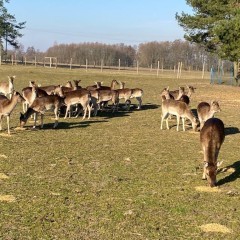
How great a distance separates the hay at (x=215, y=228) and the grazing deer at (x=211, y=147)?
75.9 inches

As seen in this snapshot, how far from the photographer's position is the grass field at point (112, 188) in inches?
235

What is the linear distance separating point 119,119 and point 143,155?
697cm

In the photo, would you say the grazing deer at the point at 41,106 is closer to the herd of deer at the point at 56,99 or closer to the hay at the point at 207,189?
the herd of deer at the point at 56,99

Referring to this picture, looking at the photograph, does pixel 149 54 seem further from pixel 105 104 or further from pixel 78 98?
pixel 78 98

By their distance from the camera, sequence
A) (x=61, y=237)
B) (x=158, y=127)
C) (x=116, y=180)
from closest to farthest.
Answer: (x=61, y=237), (x=116, y=180), (x=158, y=127)

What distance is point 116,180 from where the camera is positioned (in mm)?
8375

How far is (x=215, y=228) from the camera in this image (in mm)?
6109

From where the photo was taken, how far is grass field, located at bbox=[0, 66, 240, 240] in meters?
5.98

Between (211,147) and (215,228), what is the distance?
2535mm

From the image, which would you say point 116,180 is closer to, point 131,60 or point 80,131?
point 80,131

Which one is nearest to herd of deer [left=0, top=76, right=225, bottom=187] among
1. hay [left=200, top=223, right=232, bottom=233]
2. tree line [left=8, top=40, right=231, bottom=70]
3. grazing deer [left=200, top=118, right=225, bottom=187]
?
grazing deer [left=200, top=118, right=225, bottom=187]

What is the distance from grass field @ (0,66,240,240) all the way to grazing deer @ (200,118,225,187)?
0.26 m

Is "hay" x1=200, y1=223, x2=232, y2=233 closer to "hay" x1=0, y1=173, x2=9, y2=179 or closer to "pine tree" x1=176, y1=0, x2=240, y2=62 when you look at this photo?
"hay" x1=0, y1=173, x2=9, y2=179

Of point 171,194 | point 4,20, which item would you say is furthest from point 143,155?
point 4,20
